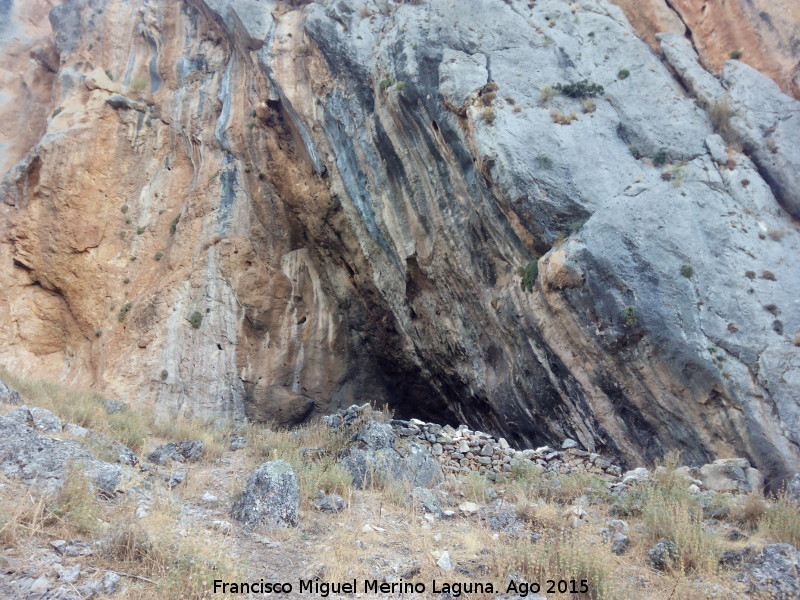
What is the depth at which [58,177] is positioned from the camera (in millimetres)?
14164

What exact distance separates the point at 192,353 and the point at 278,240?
3624 mm

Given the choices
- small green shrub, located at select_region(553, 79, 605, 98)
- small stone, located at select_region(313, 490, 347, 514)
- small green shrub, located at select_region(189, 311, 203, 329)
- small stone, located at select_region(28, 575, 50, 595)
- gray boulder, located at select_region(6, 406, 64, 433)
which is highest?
small green shrub, located at select_region(553, 79, 605, 98)

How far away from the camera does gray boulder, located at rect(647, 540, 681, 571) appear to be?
489cm

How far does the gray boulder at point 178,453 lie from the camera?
7280 millimetres

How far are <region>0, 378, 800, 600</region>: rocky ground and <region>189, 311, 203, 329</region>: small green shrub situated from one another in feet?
14.1

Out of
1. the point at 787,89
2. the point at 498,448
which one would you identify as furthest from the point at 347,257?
the point at 787,89

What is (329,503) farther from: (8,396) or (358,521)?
(8,396)

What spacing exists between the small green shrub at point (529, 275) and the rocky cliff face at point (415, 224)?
0.14 meters

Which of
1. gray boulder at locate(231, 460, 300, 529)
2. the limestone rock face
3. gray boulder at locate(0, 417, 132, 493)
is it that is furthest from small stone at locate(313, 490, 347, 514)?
the limestone rock face

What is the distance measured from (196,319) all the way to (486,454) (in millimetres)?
7444

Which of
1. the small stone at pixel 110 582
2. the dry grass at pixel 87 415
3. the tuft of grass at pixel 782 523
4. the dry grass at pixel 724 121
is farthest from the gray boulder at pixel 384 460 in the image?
the dry grass at pixel 724 121

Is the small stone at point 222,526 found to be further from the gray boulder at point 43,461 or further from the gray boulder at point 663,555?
the gray boulder at point 663,555

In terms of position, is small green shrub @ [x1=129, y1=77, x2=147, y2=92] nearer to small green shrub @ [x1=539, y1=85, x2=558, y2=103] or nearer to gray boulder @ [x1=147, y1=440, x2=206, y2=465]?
small green shrub @ [x1=539, y1=85, x2=558, y2=103]

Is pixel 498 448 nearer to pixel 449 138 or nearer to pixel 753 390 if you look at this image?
pixel 753 390
